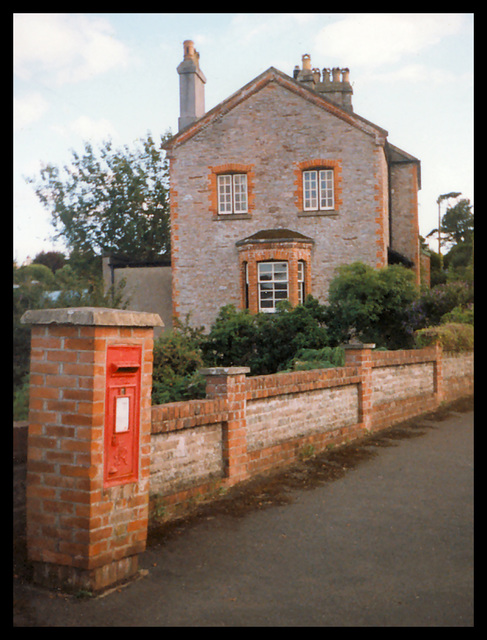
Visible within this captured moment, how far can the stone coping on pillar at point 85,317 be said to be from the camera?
4332mm

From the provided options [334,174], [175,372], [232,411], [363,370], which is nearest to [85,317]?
[232,411]

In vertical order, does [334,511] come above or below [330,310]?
below

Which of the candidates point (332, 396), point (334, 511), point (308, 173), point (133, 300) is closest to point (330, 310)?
point (308, 173)

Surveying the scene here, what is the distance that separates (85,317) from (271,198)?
1951 centimetres

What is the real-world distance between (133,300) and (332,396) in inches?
669

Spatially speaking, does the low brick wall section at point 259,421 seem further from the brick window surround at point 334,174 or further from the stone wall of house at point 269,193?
the brick window surround at point 334,174

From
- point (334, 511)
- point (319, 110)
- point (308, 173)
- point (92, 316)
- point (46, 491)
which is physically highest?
point (319, 110)

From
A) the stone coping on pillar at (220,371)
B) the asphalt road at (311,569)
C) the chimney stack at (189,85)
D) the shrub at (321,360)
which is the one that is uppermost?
the chimney stack at (189,85)

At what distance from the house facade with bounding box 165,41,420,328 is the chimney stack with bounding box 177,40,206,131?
12.6ft

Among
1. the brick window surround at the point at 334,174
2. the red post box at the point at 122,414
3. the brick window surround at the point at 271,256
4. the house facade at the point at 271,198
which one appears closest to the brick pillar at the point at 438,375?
the house facade at the point at 271,198

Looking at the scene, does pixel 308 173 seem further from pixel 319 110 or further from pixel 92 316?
pixel 92 316

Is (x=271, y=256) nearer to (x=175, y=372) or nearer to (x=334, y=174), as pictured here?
(x=334, y=174)

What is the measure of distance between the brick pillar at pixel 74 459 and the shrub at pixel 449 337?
12482mm
